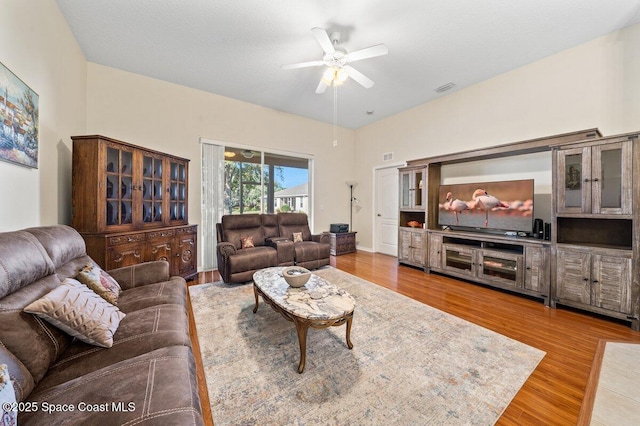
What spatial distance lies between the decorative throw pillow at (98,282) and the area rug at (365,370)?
2.64ft

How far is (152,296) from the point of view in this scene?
189cm

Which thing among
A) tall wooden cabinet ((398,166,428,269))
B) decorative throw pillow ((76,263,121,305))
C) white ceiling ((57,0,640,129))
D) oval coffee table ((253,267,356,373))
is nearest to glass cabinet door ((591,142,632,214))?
white ceiling ((57,0,640,129))

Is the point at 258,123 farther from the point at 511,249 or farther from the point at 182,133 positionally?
the point at 511,249

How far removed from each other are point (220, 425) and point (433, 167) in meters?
4.45

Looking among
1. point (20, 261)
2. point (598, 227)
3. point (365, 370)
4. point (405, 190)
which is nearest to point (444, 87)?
point (405, 190)

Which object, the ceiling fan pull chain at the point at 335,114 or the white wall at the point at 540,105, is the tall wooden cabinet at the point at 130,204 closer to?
the ceiling fan pull chain at the point at 335,114

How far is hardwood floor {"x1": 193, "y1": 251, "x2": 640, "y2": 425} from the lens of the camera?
1.44 m

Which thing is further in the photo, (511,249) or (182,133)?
(182,133)

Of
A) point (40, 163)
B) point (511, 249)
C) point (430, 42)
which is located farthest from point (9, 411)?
point (511, 249)

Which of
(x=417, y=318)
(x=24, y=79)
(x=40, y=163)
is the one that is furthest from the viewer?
(x=417, y=318)

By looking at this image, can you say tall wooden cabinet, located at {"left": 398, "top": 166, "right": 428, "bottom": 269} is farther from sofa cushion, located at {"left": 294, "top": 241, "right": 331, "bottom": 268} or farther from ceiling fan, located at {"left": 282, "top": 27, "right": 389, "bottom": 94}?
ceiling fan, located at {"left": 282, "top": 27, "right": 389, "bottom": 94}

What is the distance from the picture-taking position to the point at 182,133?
13.6ft

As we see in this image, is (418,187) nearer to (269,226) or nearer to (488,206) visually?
(488,206)

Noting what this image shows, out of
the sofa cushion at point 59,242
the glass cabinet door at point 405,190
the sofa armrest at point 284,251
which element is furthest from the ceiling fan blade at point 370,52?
the sofa cushion at point 59,242
